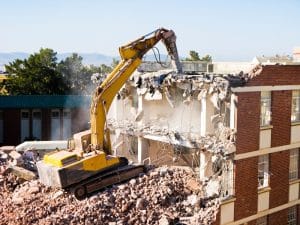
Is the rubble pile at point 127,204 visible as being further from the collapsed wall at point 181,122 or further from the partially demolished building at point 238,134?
the collapsed wall at point 181,122

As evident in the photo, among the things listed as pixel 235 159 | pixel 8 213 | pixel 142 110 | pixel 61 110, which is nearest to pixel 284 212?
pixel 235 159

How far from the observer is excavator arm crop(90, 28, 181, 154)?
1739 centimetres

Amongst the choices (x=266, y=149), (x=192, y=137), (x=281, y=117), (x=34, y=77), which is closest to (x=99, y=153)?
(x=192, y=137)

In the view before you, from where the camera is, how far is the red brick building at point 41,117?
3291 cm

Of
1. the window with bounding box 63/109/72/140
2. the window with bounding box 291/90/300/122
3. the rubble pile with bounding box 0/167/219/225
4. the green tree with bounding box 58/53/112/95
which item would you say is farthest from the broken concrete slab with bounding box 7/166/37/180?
the green tree with bounding box 58/53/112/95

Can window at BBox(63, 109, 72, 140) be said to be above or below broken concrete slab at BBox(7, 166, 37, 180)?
above

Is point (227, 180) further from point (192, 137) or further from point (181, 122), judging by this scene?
point (181, 122)

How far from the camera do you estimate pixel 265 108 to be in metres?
17.0

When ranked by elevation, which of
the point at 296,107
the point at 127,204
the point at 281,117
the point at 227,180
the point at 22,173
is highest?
the point at 296,107

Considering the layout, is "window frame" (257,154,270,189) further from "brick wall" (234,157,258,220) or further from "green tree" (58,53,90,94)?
"green tree" (58,53,90,94)

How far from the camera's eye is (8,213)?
16250mm

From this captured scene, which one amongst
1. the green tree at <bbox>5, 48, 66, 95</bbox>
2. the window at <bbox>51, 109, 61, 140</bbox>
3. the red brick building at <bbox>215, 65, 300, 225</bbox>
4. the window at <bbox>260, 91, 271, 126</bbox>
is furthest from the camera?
the green tree at <bbox>5, 48, 66, 95</bbox>

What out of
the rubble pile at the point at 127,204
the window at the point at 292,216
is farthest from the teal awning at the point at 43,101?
the window at the point at 292,216

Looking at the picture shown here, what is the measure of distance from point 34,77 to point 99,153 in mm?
24063
